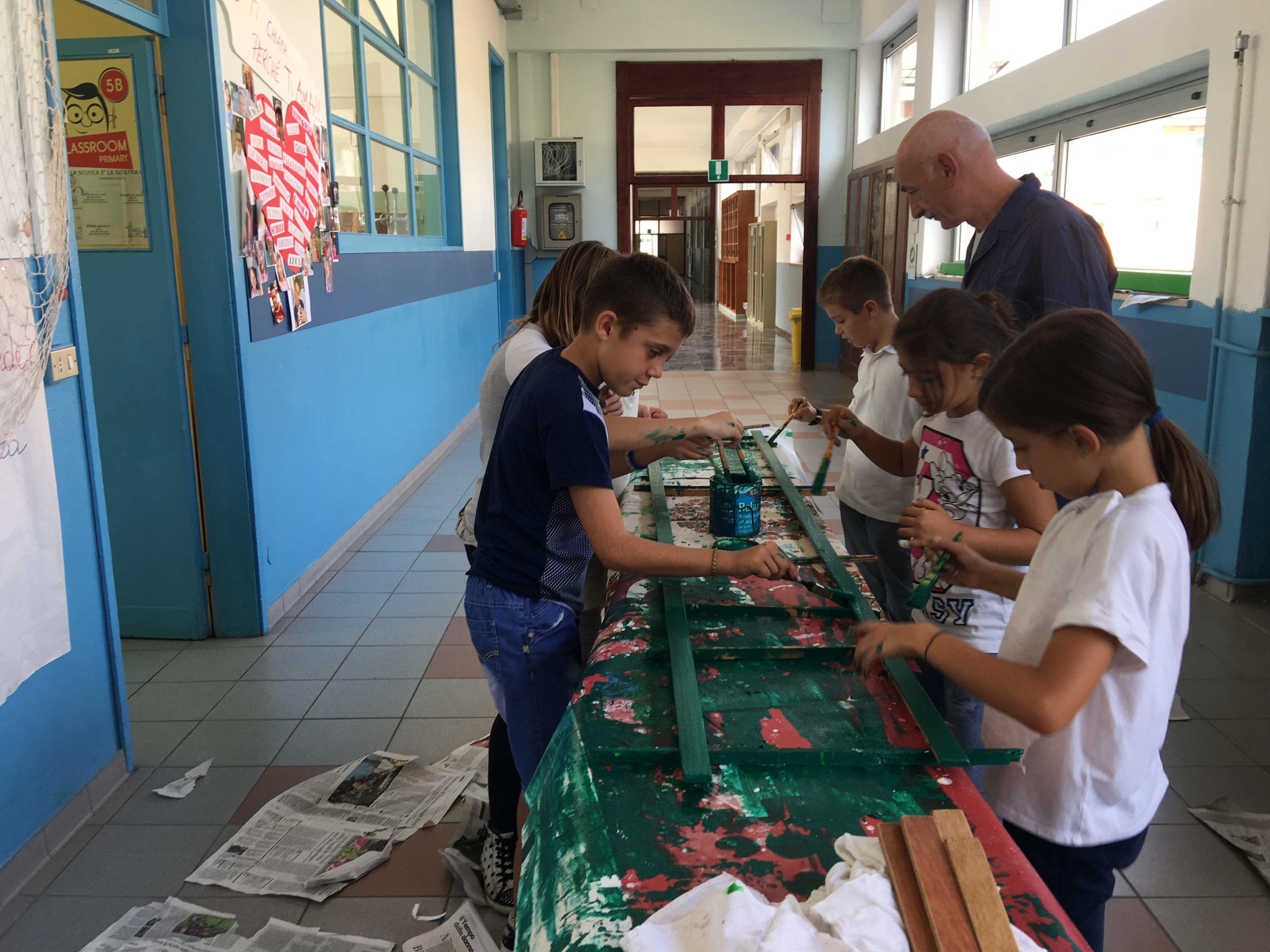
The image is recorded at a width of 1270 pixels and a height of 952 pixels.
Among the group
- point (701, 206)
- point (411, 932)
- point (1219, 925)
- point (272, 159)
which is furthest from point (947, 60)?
point (701, 206)

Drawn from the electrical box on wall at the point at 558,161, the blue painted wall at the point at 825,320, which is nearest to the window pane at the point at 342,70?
the electrical box on wall at the point at 558,161

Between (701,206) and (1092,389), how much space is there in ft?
78.4

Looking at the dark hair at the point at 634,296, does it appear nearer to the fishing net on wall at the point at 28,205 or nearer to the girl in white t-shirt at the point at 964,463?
the girl in white t-shirt at the point at 964,463

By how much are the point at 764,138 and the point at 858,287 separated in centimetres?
1187

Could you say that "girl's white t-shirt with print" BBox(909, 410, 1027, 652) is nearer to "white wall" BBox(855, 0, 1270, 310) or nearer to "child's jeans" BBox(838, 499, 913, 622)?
"child's jeans" BBox(838, 499, 913, 622)

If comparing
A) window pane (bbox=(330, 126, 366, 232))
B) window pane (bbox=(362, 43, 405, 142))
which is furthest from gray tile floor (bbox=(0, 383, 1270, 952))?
window pane (bbox=(362, 43, 405, 142))

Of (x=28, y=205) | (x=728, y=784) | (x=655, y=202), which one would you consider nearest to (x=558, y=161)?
(x=28, y=205)

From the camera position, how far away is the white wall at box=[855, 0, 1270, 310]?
3398mm

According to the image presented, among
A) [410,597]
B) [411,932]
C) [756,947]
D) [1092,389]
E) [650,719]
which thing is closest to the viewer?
[756,947]

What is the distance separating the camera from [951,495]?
5.64 feet

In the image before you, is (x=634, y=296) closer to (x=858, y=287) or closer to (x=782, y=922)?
(x=782, y=922)

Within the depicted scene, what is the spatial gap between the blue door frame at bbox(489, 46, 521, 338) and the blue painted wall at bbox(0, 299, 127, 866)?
6817 mm

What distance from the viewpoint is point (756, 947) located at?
79 centimetres

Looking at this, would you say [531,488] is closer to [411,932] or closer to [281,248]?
[411,932]
